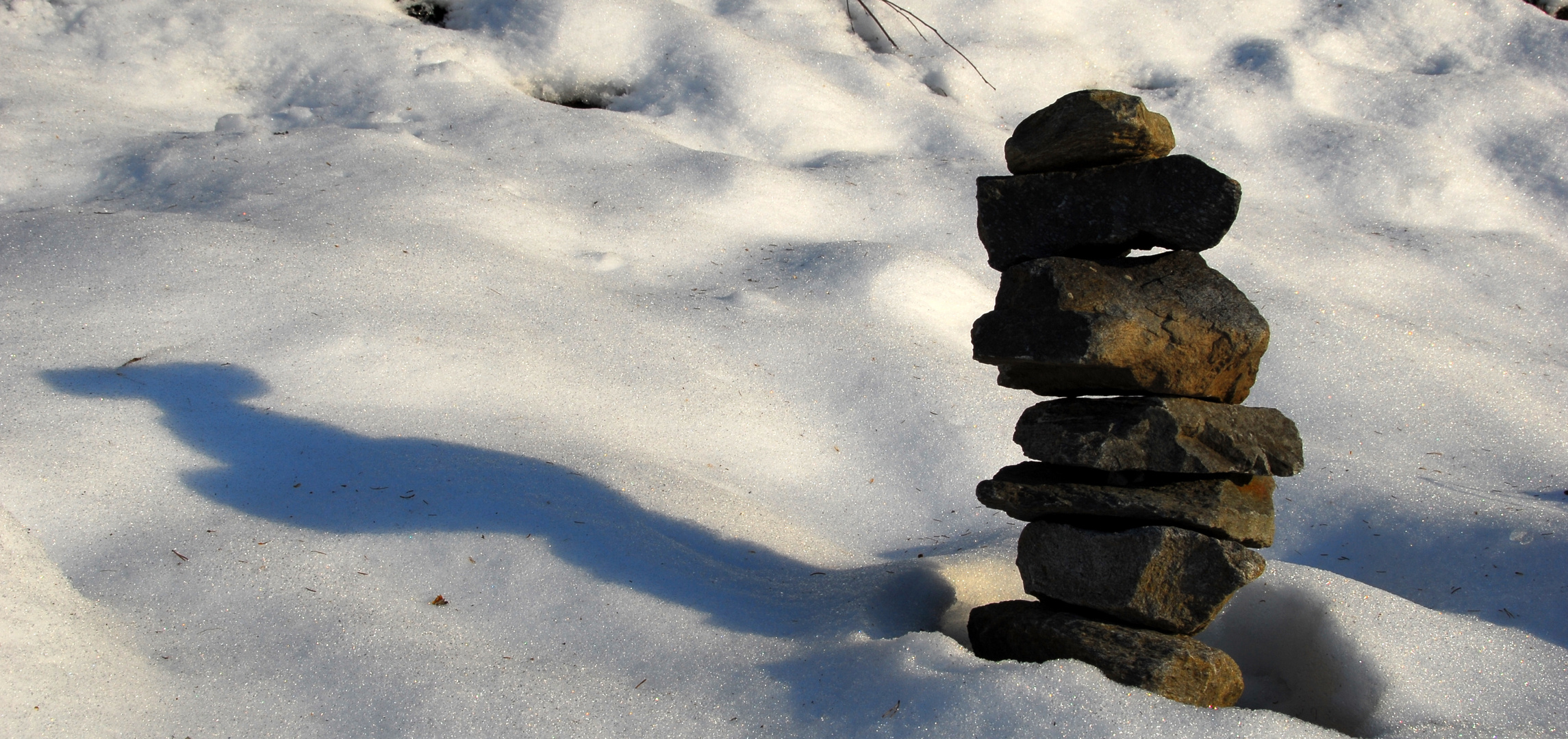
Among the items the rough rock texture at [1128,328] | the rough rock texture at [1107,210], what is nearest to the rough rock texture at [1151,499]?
the rough rock texture at [1128,328]

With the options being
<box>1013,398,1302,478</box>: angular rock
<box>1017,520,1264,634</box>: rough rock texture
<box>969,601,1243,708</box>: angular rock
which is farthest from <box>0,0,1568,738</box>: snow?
<box>1013,398,1302,478</box>: angular rock

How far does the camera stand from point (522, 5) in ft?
25.8

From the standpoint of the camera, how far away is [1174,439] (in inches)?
128

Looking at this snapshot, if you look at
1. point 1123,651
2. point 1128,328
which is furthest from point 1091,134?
point 1123,651

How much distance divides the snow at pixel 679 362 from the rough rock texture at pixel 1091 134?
1.68m

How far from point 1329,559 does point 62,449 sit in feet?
17.5

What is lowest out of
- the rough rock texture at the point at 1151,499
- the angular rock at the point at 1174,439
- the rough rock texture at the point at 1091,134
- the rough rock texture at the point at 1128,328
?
the rough rock texture at the point at 1151,499

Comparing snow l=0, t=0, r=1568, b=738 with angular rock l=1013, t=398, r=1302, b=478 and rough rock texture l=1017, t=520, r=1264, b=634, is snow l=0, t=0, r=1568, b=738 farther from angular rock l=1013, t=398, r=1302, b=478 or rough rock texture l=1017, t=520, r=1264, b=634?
angular rock l=1013, t=398, r=1302, b=478

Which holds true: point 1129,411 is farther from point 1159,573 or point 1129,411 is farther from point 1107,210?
point 1107,210

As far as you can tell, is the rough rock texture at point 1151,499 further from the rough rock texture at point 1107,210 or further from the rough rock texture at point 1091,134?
the rough rock texture at point 1091,134

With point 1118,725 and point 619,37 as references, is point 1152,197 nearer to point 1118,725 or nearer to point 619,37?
point 1118,725

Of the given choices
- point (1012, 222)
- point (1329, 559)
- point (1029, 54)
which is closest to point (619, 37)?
point (1029, 54)

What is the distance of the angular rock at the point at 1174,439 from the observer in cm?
325

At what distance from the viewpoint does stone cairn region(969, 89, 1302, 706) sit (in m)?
3.21
